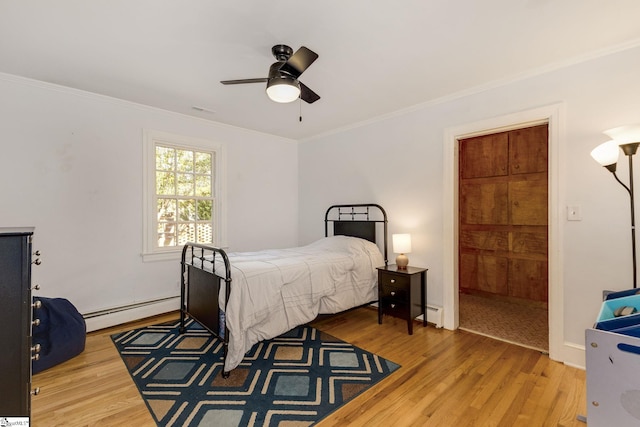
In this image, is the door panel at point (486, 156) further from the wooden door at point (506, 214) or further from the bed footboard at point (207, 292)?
the bed footboard at point (207, 292)

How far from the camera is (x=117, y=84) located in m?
3.02

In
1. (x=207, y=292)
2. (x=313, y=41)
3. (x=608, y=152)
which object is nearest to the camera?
(x=608, y=152)

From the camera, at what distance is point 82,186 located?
325cm

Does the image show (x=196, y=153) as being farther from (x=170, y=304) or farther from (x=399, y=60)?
(x=399, y=60)

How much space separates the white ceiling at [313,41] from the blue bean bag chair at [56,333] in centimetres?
208

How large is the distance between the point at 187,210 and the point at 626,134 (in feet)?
14.3

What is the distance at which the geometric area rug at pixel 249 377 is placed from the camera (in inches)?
76.0

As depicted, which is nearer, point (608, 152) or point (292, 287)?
point (608, 152)

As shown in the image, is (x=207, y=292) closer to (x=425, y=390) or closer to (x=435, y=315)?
(x=425, y=390)

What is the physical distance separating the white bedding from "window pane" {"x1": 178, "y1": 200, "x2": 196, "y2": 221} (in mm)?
1226

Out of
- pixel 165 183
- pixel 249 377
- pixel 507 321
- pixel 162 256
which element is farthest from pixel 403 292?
pixel 165 183

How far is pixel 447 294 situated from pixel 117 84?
4.08m

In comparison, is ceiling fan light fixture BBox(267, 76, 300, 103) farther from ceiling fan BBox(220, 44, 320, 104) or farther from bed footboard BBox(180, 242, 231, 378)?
bed footboard BBox(180, 242, 231, 378)

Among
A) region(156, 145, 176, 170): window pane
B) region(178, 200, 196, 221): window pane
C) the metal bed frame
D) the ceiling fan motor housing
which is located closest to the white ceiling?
the ceiling fan motor housing
